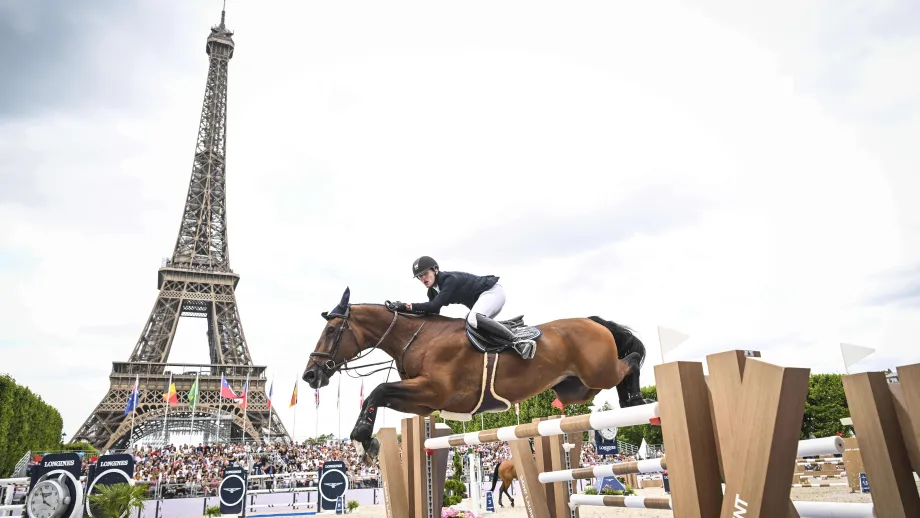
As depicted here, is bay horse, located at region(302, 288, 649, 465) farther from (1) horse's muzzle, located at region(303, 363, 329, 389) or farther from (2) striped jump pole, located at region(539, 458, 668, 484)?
(2) striped jump pole, located at region(539, 458, 668, 484)

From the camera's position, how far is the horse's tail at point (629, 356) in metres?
4.48

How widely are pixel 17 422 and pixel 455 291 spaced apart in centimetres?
2956

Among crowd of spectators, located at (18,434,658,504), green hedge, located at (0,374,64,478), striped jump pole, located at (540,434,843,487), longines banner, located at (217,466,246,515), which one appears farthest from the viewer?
green hedge, located at (0,374,64,478)

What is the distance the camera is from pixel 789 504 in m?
1.56

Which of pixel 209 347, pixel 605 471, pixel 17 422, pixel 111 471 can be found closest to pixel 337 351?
pixel 605 471

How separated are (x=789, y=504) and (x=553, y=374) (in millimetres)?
2620

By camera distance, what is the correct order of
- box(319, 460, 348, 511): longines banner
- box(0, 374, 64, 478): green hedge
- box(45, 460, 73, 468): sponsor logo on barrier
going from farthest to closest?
box(0, 374, 64, 478): green hedge
box(319, 460, 348, 511): longines banner
box(45, 460, 73, 468): sponsor logo on barrier

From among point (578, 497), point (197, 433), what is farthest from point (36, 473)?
point (197, 433)

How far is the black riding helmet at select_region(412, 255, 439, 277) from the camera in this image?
173 inches

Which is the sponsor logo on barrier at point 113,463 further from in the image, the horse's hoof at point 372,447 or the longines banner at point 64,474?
A: the horse's hoof at point 372,447

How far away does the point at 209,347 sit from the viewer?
4012 cm

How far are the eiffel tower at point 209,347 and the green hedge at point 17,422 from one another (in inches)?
88.1

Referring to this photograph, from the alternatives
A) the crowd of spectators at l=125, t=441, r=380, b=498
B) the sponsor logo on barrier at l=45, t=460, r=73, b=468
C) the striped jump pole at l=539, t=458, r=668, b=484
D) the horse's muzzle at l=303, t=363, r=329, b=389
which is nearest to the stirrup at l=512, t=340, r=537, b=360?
the striped jump pole at l=539, t=458, r=668, b=484

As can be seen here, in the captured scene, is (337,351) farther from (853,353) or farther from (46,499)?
(46,499)
